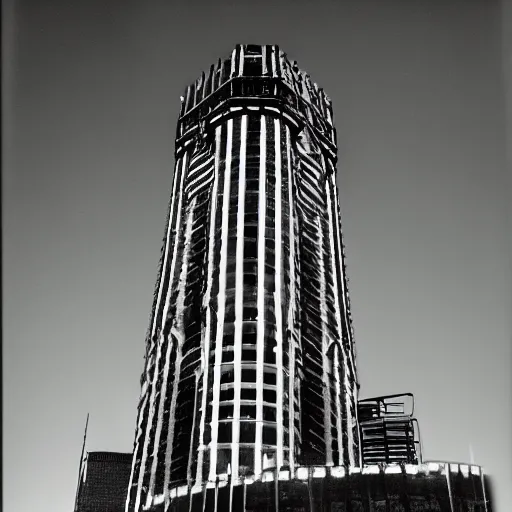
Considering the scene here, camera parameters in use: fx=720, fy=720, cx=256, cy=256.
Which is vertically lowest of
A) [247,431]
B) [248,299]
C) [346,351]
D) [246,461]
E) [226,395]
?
[246,461]

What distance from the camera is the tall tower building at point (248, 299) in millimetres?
51781

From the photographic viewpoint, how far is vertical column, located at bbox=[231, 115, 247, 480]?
49344 millimetres

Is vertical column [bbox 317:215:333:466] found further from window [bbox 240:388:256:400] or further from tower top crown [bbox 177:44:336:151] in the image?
tower top crown [bbox 177:44:336:151]

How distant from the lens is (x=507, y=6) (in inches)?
1201

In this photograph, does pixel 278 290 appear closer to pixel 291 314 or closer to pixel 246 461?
pixel 291 314

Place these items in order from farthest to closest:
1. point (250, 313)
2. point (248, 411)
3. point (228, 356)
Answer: point (250, 313)
point (228, 356)
point (248, 411)

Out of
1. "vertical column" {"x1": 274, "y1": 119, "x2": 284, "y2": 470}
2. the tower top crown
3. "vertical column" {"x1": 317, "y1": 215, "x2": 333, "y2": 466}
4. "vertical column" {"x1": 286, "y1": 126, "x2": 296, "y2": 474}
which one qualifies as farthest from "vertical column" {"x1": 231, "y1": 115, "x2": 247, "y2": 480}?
"vertical column" {"x1": 317, "y1": 215, "x2": 333, "y2": 466}

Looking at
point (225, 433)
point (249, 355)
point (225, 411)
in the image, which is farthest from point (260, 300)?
point (225, 433)

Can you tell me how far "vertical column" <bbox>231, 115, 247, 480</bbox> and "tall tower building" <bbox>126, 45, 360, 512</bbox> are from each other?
9 centimetres

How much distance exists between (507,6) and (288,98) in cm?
4134

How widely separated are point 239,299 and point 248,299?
2.32 ft

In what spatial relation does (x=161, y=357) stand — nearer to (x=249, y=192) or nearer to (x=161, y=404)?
(x=161, y=404)

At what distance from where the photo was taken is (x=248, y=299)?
56.7 metres

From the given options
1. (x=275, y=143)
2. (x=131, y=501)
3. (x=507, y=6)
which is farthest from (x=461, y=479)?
(x=275, y=143)
